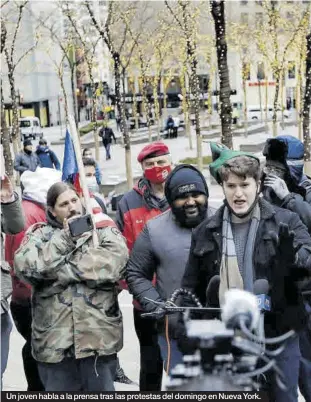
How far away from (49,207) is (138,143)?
31438 mm

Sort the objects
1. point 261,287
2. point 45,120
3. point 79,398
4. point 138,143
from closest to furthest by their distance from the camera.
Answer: point 79,398, point 261,287, point 138,143, point 45,120

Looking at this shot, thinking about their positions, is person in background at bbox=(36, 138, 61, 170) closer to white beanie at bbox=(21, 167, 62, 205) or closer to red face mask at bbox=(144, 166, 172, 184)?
white beanie at bbox=(21, 167, 62, 205)

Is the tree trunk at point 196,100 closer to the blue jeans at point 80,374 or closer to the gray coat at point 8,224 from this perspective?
the gray coat at point 8,224

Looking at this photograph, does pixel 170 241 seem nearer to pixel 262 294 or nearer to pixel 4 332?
pixel 262 294

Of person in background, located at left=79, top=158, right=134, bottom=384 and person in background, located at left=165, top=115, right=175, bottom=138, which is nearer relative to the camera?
person in background, located at left=79, top=158, right=134, bottom=384

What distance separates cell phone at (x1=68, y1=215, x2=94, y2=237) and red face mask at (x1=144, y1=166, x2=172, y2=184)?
92cm

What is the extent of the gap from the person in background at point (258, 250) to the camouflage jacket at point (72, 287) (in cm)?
58

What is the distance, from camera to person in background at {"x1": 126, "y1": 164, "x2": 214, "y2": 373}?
368 cm

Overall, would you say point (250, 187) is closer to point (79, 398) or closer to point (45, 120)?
point (79, 398)

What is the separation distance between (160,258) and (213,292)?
0.69 m

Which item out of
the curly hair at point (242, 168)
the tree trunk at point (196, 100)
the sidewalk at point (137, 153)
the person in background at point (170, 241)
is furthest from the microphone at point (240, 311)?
the sidewalk at point (137, 153)

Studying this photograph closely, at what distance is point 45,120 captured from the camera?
195 ft

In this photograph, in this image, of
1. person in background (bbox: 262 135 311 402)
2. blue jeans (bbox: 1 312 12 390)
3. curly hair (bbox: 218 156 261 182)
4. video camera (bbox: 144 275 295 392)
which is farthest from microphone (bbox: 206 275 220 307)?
blue jeans (bbox: 1 312 12 390)

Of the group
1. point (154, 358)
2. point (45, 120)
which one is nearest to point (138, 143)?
point (45, 120)
